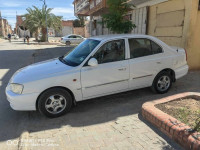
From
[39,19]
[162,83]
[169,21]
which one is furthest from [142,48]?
[39,19]

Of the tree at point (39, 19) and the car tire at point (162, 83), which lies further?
the tree at point (39, 19)

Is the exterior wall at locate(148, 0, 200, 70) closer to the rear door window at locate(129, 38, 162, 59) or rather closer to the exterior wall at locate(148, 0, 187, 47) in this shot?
the exterior wall at locate(148, 0, 187, 47)

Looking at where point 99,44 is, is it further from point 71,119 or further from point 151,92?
point 151,92

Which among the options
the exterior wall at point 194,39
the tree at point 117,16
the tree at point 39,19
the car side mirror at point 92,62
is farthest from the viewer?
the tree at point 39,19

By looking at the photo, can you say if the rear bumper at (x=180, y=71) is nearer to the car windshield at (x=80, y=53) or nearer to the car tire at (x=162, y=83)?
the car tire at (x=162, y=83)

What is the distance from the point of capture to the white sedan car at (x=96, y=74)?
11.7ft

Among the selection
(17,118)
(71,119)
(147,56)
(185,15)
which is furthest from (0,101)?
(185,15)

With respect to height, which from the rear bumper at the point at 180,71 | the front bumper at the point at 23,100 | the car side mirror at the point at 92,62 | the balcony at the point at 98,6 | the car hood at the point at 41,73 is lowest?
the front bumper at the point at 23,100

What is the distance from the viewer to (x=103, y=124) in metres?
3.51

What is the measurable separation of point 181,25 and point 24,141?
653cm

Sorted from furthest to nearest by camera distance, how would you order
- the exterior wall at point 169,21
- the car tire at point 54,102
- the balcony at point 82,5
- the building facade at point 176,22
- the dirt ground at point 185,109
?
the balcony at point 82,5 < the exterior wall at point 169,21 < the building facade at point 176,22 < the car tire at point 54,102 < the dirt ground at point 185,109

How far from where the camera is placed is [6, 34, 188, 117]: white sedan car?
3557mm

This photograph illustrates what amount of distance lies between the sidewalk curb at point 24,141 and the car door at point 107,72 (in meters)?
1.38

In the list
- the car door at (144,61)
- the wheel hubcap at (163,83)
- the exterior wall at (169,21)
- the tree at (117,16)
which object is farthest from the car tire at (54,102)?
the exterior wall at (169,21)
